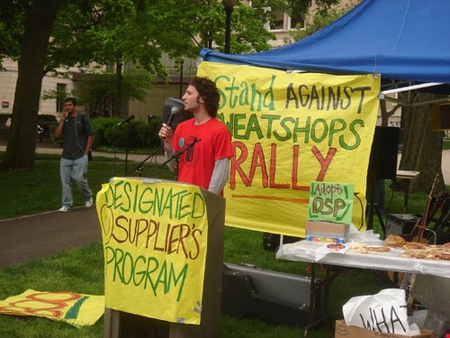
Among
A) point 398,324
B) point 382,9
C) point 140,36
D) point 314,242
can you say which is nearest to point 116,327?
point 314,242

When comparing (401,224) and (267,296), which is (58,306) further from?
(401,224)

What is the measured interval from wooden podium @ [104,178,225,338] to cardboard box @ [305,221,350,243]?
0.80 meters

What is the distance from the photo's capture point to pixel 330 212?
5512mm

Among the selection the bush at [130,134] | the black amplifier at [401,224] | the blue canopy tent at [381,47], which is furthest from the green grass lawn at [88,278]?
the bush at [130,134]

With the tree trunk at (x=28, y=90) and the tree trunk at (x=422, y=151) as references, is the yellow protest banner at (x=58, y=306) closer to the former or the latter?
the tree trunk at (x=422, y=151)

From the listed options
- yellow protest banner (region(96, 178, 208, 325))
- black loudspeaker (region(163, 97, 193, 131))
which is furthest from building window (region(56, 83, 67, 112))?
yellow protest banner (region(96, 178, 208, 325))

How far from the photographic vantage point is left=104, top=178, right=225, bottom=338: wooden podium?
4773mm

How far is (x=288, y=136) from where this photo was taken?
6.46 meters

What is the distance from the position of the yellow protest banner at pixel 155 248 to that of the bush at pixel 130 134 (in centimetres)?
2404

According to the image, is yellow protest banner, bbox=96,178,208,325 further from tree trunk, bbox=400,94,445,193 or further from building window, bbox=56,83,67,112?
building window, bbox=56,83,67,112

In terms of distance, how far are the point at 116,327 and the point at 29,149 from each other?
1315cm

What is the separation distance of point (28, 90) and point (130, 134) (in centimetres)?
1171

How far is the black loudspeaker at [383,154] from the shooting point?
25.3 feet

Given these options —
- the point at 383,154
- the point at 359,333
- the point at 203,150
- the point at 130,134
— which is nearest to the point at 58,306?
the point at 203,150
